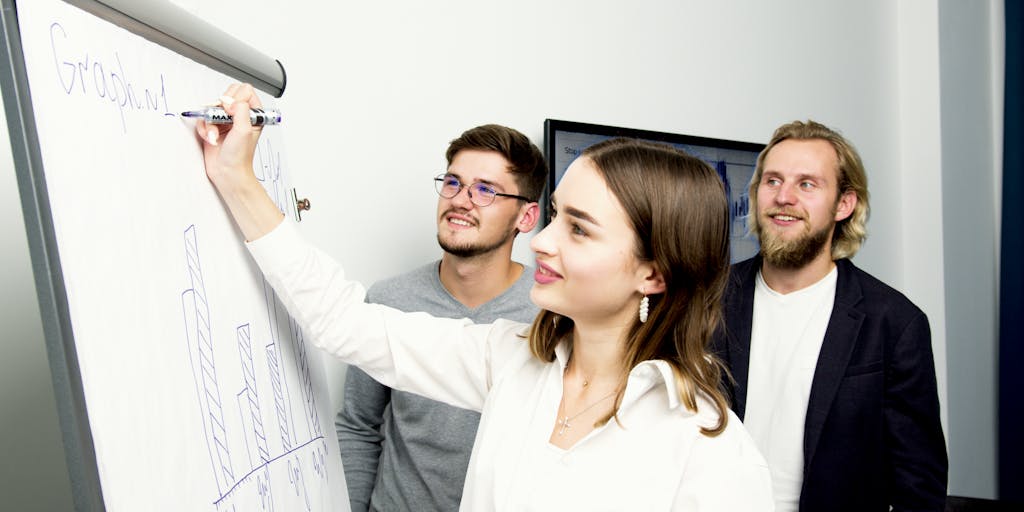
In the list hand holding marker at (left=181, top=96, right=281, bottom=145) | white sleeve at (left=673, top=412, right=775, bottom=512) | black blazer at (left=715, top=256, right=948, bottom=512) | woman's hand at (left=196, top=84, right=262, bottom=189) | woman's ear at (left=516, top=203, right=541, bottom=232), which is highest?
hand holding marker at (left=181, top=96, right=281, bottom=145)

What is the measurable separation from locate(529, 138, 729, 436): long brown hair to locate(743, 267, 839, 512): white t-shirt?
0.71 metres

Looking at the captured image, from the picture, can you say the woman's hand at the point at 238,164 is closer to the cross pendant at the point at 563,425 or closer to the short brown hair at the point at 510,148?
the cross pendant at the point at 563,425

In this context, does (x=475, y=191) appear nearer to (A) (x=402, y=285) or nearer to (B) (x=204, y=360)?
(A) (x=402, y=285)

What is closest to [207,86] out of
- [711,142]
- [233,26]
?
[233,26]

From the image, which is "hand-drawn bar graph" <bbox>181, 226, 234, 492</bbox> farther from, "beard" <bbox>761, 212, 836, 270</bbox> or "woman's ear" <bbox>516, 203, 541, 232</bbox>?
"beard" <bbox>761, 212, 836, 270</bbox>

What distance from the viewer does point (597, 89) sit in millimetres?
2572

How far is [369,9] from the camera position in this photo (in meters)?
1.97

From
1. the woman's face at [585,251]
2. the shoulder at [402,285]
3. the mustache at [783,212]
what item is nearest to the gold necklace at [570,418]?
the woman's face at [585,251]

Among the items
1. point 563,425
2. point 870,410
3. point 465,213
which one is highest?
point 465,213

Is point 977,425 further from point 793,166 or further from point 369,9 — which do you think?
point 369,9

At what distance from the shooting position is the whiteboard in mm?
717

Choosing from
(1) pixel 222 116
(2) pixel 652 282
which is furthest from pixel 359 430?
(1) pixel 222 116

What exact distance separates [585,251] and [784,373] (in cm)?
97

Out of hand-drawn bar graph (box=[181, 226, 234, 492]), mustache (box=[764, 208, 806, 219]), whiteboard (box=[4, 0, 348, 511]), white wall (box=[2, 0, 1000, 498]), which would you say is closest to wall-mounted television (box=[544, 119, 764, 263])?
white wall (box=[2, 0, 1000, 498])
